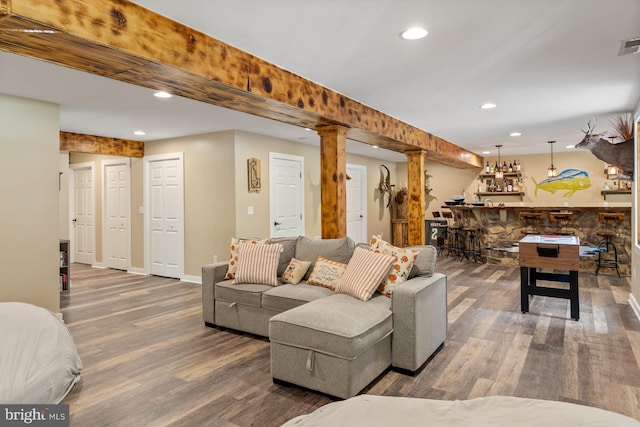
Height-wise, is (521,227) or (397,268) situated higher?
(521,227)

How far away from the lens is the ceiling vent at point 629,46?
2770 mm

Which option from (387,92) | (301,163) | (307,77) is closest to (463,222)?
(301,163)

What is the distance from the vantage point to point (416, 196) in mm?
6305

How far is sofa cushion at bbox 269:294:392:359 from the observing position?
2510 millimetres

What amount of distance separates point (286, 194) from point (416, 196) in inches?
86.2

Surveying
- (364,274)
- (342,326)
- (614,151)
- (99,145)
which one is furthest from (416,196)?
(99,145)

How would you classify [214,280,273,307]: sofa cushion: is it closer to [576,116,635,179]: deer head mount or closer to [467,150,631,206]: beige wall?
[576,116,635,179]: deer head mount

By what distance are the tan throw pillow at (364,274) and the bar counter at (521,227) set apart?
190 inches

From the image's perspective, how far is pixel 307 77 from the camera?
140 inches

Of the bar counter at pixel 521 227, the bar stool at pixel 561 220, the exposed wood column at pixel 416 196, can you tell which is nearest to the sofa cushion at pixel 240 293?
the exposed wood column at pixel 416 196

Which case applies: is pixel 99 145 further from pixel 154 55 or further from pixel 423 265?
pixel 423 265

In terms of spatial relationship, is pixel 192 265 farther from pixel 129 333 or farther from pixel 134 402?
pixel 134 402

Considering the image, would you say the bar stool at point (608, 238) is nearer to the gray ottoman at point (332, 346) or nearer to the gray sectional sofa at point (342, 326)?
the gray sectional sofa at point (342, 326)

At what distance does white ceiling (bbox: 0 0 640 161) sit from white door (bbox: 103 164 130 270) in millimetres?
1731
